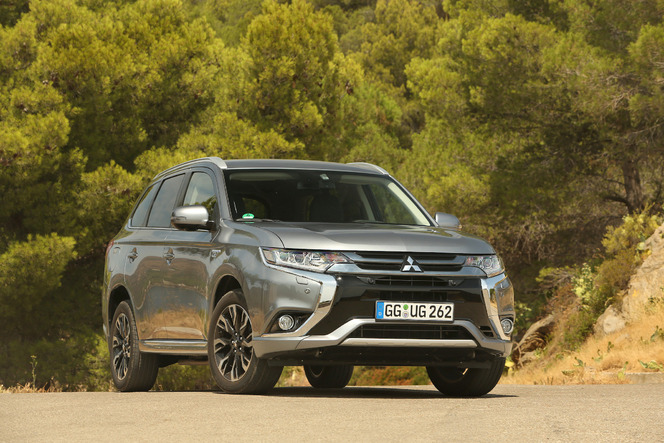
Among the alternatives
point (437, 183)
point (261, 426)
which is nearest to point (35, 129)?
point (437, 183)

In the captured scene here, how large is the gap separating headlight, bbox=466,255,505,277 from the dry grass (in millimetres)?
4652

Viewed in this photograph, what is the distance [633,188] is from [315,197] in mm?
17788

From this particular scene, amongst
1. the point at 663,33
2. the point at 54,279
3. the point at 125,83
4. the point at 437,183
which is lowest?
the point at 54,279

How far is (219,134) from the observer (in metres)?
24.1

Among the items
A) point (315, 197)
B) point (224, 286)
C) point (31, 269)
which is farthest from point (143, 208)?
point (31, 269)

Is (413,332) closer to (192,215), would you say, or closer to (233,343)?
(233,343)

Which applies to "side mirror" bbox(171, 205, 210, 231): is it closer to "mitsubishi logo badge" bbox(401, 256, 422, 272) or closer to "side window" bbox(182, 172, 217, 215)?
"side window" bbox(182, 172, 217, 215)

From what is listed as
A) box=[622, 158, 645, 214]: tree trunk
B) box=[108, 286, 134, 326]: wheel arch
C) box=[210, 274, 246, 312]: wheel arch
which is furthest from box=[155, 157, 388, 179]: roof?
box=[622, 158, 645, 214]: tree trunk

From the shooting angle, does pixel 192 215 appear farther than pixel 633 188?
No

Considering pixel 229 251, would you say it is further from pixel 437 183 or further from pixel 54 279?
pixel 437 183

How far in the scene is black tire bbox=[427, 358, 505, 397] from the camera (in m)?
8.66

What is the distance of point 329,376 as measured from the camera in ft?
36.4

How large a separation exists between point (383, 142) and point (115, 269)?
27371 mm

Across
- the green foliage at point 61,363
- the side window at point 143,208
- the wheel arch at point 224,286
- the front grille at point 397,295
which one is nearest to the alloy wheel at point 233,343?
the wheel arch at point 224,286
